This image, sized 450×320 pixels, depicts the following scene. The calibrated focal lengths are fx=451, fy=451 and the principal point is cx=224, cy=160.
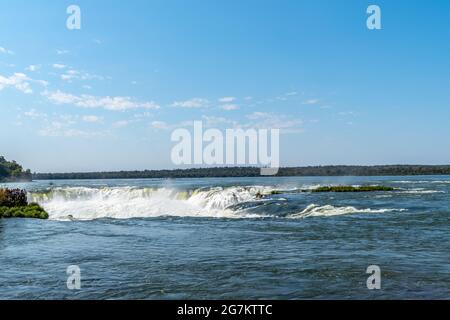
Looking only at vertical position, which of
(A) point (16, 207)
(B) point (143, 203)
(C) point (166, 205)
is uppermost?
(A) point (16, 207)

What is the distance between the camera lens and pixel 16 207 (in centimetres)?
3344

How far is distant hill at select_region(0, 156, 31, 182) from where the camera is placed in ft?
509

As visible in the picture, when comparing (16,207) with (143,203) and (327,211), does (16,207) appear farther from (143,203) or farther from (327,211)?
(327,211)

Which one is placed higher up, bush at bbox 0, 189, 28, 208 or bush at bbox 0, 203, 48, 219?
bush at bbox 0, 189, 28, 208

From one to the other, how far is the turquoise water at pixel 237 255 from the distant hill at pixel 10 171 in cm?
13871

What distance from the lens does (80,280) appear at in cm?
1346

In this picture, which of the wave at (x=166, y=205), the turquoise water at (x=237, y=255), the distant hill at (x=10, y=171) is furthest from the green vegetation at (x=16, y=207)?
the distant hill at (x=10, y=171)

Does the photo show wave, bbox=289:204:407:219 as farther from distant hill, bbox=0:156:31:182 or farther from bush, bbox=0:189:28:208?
distant hill, bbox=0:156:31:182

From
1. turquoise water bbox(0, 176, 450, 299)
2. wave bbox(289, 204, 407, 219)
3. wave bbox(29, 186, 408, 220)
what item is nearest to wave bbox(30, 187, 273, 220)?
wave bbox(29, 186, 408, 220)

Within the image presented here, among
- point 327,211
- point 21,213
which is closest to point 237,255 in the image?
point 327,211

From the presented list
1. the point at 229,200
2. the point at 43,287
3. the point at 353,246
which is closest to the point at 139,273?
the point at 43,287

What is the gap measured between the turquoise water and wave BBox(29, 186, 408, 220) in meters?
0.88

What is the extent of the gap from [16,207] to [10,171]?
140 m
